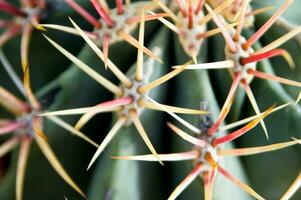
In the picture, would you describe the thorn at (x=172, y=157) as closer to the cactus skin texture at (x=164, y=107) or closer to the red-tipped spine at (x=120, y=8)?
the cactus skin texture at (x=164, y=107)

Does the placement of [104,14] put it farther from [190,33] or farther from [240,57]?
[240,57]

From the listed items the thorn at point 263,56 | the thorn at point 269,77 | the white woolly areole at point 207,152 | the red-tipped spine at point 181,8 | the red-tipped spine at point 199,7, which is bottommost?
the white woolly areole at point 207,152

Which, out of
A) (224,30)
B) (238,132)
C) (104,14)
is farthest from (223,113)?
(104,14)

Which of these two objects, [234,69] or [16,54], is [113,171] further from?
[16,54]

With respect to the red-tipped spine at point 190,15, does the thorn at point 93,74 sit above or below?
below

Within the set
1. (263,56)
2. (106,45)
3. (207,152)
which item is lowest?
(207,152)

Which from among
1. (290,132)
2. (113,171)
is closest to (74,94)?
(113,171)

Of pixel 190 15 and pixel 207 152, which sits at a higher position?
pixel 190 15

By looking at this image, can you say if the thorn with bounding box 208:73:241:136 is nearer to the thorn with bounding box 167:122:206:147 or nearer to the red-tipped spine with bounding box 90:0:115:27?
the thorn with bounding box 167:122:206:147

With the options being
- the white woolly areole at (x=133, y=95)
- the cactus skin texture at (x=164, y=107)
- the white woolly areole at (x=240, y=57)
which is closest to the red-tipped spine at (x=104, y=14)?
the cactus skin texture at (x=164, y=107)
